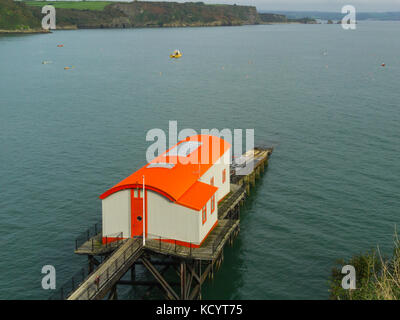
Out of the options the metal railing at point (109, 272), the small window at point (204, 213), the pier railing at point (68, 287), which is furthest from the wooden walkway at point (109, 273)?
the small window at point (204, 213)

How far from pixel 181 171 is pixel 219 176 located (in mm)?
7074

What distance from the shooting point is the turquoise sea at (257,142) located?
46281mm

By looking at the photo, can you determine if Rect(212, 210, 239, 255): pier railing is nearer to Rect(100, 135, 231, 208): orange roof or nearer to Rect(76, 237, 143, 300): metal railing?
Rect(100, 135, 231, 208): orange roof

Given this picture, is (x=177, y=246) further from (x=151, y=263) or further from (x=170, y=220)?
(x=151, y=263)

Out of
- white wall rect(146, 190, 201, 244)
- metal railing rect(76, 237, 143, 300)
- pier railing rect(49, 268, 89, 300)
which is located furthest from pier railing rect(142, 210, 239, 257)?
pier railing rect(49, 268, 89, 300)

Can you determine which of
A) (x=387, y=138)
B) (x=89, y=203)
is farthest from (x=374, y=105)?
(x=89, y=203)

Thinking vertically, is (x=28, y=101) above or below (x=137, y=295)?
above

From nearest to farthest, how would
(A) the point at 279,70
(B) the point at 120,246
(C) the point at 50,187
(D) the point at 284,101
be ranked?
(B) the point at 120,246 < (C) the point at 50,187 < (D) the point at 284,101 < (A) the point at 279,70

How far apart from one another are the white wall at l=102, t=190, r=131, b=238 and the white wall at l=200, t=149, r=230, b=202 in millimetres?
8002

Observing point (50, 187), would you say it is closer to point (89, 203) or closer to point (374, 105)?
point (89, 203)

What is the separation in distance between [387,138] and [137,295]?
5735 centimetres

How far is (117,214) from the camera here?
40375 mm

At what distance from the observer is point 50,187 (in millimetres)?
63094

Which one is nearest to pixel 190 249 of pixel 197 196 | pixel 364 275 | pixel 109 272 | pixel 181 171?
pixel 197 196
